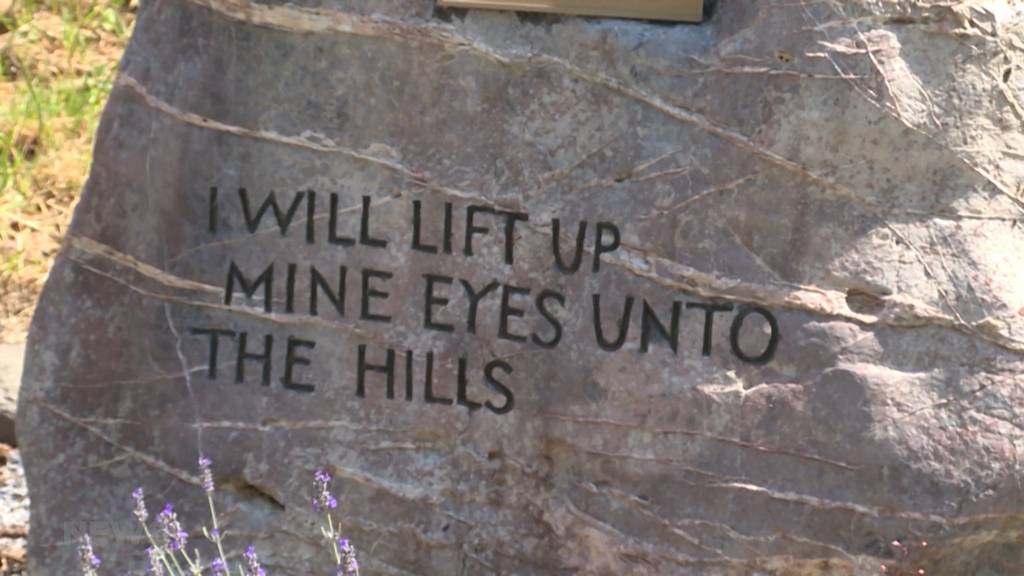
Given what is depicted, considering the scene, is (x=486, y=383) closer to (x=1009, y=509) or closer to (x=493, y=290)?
(x=493, y=290)

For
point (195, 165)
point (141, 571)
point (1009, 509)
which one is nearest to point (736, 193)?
point (1009, 509)

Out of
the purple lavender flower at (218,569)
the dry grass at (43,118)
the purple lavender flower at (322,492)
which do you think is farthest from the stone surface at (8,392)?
the purple lavender flower at (322,492)

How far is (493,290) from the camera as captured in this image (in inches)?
131

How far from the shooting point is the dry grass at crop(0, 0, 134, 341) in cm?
517

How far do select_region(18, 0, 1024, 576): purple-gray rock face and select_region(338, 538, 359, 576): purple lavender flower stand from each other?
0.55 ft

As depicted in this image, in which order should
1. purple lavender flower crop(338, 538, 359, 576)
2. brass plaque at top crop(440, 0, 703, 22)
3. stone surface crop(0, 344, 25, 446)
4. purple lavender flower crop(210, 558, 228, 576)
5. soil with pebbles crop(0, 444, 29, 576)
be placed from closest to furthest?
purple lavender flower crop(338, 538, 359, 576)
brass plaque at top crop(440, 0, 703, 22)
purple lavender flower crop(210, 558, 228, 576)
soil with pebbles crop(0, 444, 29, 576)
stone surface crop(0, 344, 25, 446)

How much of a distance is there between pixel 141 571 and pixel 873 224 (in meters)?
1.61

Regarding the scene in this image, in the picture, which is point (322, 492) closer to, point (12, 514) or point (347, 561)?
point (347, 561)

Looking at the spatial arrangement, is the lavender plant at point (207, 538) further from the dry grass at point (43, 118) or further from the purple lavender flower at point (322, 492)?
the dry grass at point (43, 118)

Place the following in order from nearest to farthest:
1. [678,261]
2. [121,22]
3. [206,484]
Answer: [206,484] < [678,261] < [121,22]

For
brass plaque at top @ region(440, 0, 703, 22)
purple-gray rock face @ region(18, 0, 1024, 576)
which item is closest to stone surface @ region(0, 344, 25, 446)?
purple-gray rock face @ region(18, 0, 1024, 576)

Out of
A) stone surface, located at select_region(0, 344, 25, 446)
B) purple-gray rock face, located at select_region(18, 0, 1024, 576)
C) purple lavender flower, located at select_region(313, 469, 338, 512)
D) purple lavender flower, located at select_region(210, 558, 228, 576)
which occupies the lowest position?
purple lavender flower, located at select_region(210, 558, 228, 576)

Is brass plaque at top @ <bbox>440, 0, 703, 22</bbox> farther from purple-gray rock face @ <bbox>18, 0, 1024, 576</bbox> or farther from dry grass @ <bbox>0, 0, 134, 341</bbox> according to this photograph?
dry grass @ <bbox>0, 0, 134, 341</bbox>

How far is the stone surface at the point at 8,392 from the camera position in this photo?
4559 millimetres
